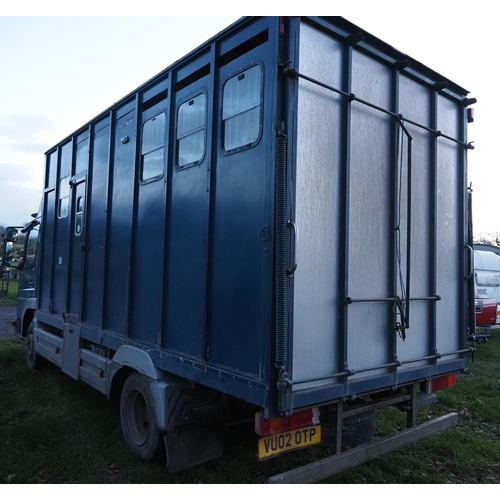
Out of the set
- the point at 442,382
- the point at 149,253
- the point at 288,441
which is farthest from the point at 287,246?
the point at 442,382

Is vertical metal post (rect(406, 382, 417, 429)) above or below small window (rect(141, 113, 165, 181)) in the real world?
below

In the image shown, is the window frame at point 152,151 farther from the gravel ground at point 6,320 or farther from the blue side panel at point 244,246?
the gravel ground at point 6,320

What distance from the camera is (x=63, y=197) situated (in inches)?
265

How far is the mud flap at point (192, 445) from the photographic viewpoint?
3.77 m

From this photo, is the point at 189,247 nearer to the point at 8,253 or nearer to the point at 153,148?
the point at 153,148

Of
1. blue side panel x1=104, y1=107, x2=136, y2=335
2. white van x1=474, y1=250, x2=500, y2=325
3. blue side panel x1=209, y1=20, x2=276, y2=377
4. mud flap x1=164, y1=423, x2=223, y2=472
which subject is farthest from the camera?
white van x1=474, y1=250, x2=500, y2=325

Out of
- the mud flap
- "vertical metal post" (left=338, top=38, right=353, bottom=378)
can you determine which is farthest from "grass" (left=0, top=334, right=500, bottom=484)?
"vertical metal post" (left=338, top=38, right=353, bottom=378)

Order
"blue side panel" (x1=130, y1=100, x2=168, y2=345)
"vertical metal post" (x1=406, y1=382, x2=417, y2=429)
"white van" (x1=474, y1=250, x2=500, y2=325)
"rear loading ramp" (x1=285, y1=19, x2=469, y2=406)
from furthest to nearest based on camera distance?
"white van" (x1=474, y1=250, x2=500, y2=325) → "blue side panel" (x1=130, y1=100, x2=168, y2=345) → "vertical metal post" (x1=406, y1=382, x2=417, y2=429) → "rear loading ramp" (x1=285, y1=19, x2=469, y2=406)

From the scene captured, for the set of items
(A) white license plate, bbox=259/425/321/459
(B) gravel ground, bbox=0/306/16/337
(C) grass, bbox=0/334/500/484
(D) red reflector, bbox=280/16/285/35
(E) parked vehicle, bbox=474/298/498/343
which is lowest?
(C) grass, bbox=0/334/500/484

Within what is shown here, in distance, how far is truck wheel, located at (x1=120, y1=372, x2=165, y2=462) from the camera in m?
4.02

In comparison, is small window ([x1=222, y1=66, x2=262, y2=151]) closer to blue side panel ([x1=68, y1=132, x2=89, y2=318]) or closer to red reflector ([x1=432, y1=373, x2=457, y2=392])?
red reflector ([x1=432, y1=373, x2=457, y2=392])

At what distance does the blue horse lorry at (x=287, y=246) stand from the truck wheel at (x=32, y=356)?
298cm

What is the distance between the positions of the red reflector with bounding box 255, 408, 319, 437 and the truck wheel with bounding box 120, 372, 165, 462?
1351 mm

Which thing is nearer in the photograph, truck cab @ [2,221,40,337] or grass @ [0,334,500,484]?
grass @ [0,334,500,484]
